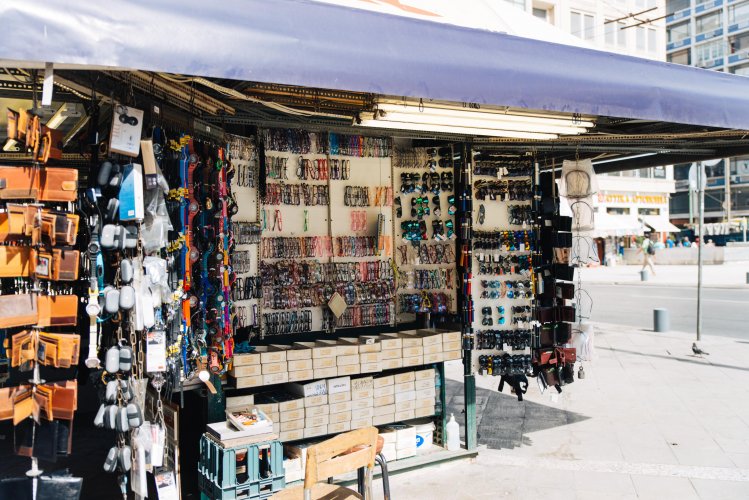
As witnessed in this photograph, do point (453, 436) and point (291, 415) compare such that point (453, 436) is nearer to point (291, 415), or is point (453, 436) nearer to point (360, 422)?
point (360, 422)

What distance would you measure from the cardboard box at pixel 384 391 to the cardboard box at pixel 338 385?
0.97 feet

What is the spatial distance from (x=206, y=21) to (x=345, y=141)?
322 centimetres

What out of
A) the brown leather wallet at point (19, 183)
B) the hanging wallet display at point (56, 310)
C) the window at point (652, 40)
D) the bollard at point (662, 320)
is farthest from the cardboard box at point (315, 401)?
the window at point (652, 40)

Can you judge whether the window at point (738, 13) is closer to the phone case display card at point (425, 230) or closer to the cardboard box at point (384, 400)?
the phone case display card at point (425, 230)

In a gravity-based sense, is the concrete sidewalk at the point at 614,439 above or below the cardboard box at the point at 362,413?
below

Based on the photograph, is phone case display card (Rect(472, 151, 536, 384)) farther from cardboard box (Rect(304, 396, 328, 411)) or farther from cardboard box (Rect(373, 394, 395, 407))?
cardboard box (Rect(304, 396, 328, 411))

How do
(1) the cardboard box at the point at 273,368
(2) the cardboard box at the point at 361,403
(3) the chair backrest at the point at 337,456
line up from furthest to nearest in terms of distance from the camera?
(2) the cardboard box at the point at 361,403 → (1) the cardboard box at the point at 273,368 → (3) the chair backrest at the point at 337,456

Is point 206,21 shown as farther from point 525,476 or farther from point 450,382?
point 450,382

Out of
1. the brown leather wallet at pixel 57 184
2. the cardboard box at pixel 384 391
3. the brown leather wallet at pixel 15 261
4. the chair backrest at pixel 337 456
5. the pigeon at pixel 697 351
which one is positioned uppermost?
the brown leather wallet at pixel 57 184

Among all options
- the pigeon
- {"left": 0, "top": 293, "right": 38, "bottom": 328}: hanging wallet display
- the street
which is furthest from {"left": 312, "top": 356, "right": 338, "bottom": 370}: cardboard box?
the street

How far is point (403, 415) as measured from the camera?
552 cm

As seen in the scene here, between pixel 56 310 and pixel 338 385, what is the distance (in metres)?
2.78

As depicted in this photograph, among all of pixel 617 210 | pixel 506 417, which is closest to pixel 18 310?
pixel 506 417

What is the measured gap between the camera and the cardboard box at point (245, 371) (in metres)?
4.61
